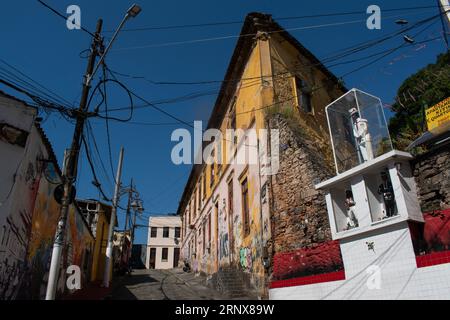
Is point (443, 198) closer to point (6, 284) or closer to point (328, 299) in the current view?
point (328, 299)

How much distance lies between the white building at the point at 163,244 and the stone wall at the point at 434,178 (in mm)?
41770

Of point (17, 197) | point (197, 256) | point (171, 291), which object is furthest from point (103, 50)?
point (197, 256)

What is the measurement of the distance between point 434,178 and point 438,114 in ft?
5.27

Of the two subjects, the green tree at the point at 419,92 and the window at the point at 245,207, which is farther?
the green tree at the point at 419,92

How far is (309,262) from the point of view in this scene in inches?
351

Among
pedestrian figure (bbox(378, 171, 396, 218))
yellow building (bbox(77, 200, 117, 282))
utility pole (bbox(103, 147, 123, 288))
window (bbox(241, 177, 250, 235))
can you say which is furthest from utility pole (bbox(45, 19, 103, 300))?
yellow building (bbox(77, 200, 117, 282))

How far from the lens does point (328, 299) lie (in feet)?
25.7

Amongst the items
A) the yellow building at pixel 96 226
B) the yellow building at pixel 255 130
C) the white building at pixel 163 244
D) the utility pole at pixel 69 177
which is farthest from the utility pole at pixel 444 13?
the white building at pixel 163 244

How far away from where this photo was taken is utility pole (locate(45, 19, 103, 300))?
6.80m

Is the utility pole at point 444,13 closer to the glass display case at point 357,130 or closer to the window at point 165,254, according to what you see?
the glass display case at point 357,130

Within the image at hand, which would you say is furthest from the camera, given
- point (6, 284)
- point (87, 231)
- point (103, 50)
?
point (87, 231)

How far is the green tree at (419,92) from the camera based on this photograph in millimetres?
16831

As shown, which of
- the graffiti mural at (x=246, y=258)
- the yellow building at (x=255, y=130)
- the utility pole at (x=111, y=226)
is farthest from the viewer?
the utility pole at (x=111, y=226)
